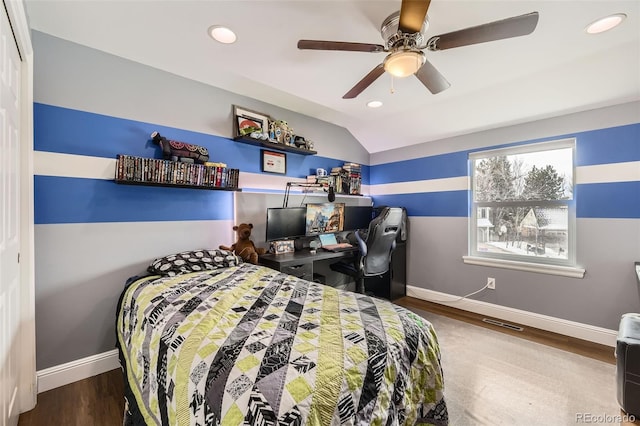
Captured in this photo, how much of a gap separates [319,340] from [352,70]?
6.64 feet

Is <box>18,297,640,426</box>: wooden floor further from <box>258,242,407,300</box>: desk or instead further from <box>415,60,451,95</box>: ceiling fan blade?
<box>415,60,451,95</box>: ceiling fan blade

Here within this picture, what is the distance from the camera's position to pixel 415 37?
149cm

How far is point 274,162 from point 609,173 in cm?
320

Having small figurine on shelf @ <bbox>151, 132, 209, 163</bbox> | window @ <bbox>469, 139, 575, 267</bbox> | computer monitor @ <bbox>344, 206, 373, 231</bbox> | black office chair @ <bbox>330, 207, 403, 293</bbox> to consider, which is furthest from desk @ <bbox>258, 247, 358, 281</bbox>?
window @ <bbox>469, 139, 575, 267</bbox>

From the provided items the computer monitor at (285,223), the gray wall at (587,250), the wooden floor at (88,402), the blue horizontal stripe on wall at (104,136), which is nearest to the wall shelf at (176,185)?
the blue horizontal stripe on wall at (104,136)

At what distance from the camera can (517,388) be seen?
184 centimetres

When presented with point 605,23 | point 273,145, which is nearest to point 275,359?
point 273,145

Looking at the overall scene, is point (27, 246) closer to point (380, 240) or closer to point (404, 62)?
point (404, 62)

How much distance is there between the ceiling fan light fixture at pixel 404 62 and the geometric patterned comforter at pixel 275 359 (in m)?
1.37

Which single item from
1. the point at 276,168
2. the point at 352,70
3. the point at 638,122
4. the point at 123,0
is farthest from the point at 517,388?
the point at 123,0

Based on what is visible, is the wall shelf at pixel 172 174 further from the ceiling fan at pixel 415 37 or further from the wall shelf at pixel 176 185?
the ceiling fan at pixel 415 37

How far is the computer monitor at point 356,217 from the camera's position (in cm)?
368

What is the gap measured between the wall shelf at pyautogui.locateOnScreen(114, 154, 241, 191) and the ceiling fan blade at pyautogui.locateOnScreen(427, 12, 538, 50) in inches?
73.5

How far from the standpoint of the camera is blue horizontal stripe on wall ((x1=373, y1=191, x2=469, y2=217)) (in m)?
3.36
